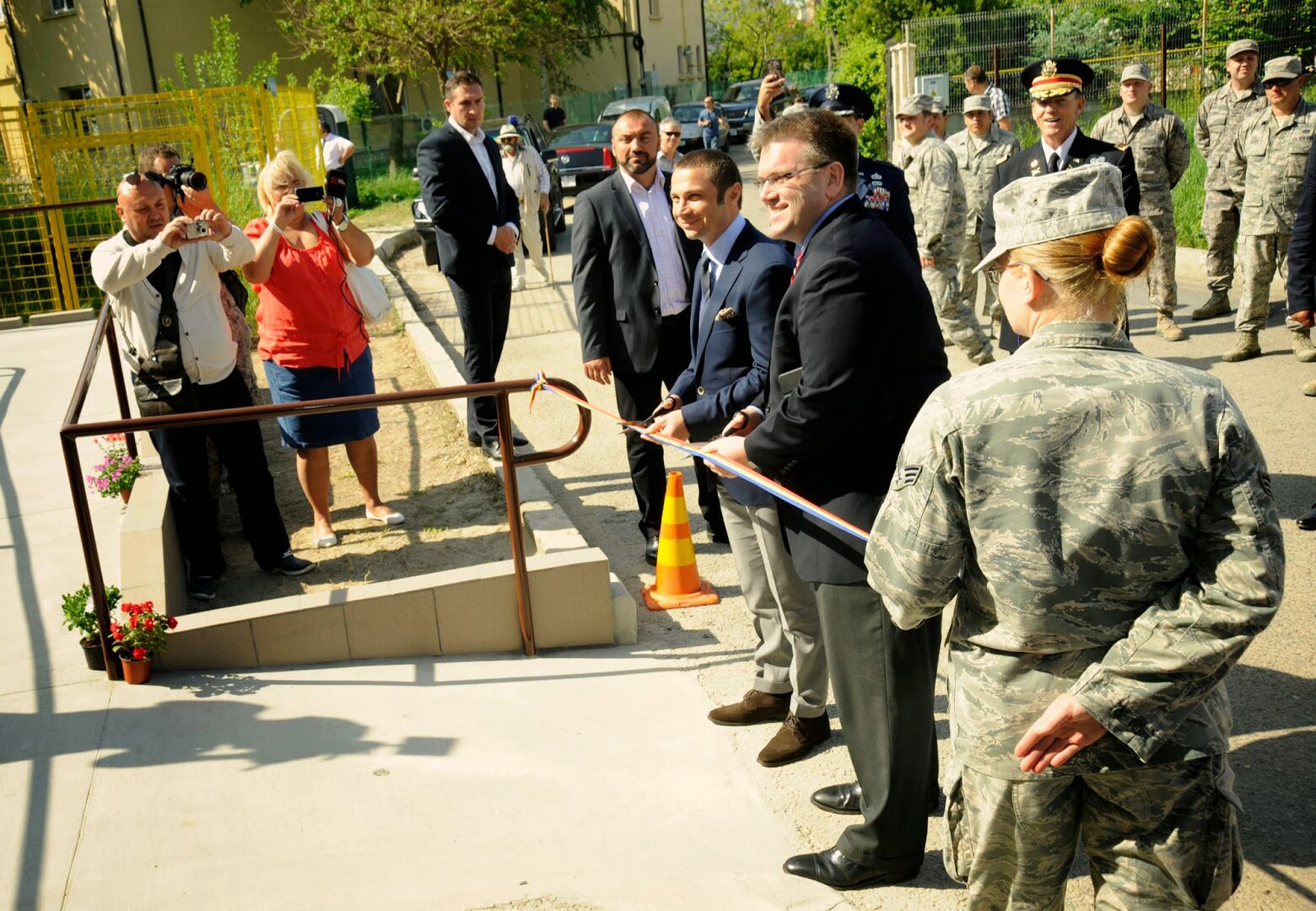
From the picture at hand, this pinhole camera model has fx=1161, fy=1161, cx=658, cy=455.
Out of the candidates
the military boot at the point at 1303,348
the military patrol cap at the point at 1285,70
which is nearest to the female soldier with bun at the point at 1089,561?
the military boot at the point at 1303,348

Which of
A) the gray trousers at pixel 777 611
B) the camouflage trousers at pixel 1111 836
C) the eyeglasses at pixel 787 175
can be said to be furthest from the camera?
the gray trousers at pixel 777 611

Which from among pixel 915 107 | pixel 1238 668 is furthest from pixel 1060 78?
pixel 1238 668

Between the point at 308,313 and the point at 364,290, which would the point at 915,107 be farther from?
the point at 308,313

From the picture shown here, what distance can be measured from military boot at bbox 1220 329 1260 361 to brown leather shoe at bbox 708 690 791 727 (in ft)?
19.3

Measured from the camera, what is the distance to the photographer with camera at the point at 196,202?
19.2ft

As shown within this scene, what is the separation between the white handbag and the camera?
609 cm

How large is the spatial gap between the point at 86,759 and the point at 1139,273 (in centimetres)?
375

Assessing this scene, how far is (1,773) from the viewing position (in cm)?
401

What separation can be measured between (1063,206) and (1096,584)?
2.24ft

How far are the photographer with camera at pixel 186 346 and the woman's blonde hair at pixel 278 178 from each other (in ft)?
1.10

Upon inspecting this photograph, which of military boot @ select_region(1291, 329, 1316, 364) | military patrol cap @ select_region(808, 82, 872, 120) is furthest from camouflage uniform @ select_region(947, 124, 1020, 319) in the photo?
military patrol cap @ select_region(808, 82, 872, 120)

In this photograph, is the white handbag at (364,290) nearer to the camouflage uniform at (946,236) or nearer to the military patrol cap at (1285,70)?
the camouflage uniform at (946,236)

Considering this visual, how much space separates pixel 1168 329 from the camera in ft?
30.9

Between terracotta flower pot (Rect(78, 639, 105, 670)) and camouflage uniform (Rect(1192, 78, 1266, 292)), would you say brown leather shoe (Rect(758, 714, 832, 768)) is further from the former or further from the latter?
camouflage uniform (Rect(1192, 78, 1266, 292))
